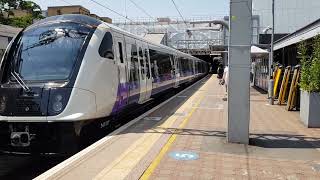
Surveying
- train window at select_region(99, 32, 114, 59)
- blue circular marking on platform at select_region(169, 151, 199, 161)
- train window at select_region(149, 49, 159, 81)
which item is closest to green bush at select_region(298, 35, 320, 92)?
blue circular marking on platform at select_region(169, 151, 199, 161)

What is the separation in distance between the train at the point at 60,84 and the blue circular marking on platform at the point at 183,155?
1.98 m

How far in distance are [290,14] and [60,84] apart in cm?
5640

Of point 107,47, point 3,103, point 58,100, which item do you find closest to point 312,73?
point 107,47

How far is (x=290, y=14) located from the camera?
60.7 metres

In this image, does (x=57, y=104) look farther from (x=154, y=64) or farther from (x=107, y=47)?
(x=154, y=64)

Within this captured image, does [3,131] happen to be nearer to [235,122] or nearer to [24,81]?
[24,81]

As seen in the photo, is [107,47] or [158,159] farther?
[107,47]

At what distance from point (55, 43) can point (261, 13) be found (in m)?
53.8

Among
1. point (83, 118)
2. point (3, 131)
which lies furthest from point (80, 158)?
point (3, 131)

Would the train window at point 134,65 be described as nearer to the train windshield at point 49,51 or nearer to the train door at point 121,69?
the train door at point 121,69

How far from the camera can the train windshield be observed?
9102 mm

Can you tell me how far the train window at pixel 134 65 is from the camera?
1226 centimetres

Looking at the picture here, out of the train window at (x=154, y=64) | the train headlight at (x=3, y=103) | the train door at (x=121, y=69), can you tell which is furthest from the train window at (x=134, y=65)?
the train headlight at (x=3, y=103)

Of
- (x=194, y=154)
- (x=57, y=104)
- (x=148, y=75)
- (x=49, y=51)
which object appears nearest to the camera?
(x=194, y=154)
